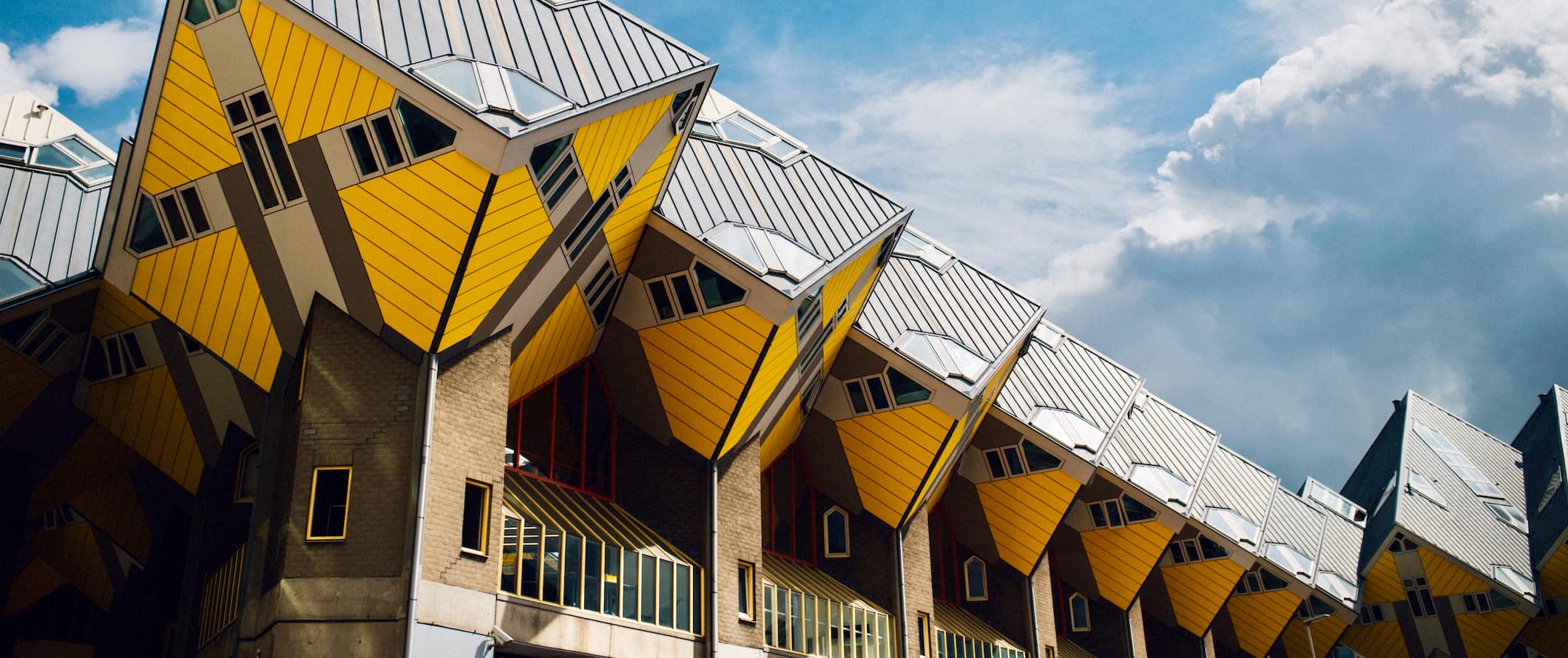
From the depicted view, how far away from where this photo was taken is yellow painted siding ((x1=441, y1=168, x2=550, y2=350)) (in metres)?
17.0

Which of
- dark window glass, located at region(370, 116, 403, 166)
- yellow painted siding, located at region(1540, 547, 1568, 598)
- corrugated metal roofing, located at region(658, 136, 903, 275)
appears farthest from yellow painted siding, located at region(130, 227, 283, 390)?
yellow painted siding, located at region(1540, 547, 1568, 598)

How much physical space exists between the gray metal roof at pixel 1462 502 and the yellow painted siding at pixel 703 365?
36.5 metres

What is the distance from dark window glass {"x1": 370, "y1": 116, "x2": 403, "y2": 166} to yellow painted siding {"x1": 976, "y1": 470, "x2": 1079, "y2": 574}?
21444 millimetres

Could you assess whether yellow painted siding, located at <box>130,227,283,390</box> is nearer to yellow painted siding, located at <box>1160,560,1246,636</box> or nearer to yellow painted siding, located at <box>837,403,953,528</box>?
yellow painted siding, located at <box>837,403,953,528</box>

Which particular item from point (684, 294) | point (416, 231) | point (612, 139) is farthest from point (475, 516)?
point (684, 294)

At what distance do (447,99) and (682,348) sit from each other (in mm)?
8968

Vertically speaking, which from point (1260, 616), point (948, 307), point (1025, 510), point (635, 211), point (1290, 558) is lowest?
point (1260, 616)

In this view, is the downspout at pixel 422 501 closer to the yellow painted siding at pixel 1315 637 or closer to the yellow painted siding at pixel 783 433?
the yellow painted siding at pixel 783 433

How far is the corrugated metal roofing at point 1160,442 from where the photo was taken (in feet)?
120

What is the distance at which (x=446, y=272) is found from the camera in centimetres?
1720

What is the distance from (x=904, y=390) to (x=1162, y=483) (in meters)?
12.2

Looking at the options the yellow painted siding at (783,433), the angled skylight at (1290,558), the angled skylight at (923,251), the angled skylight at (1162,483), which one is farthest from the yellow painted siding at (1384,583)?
the yellow painted siding at (783,433)

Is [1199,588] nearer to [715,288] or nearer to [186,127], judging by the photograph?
[715,288]

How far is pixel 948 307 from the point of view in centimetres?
3070
